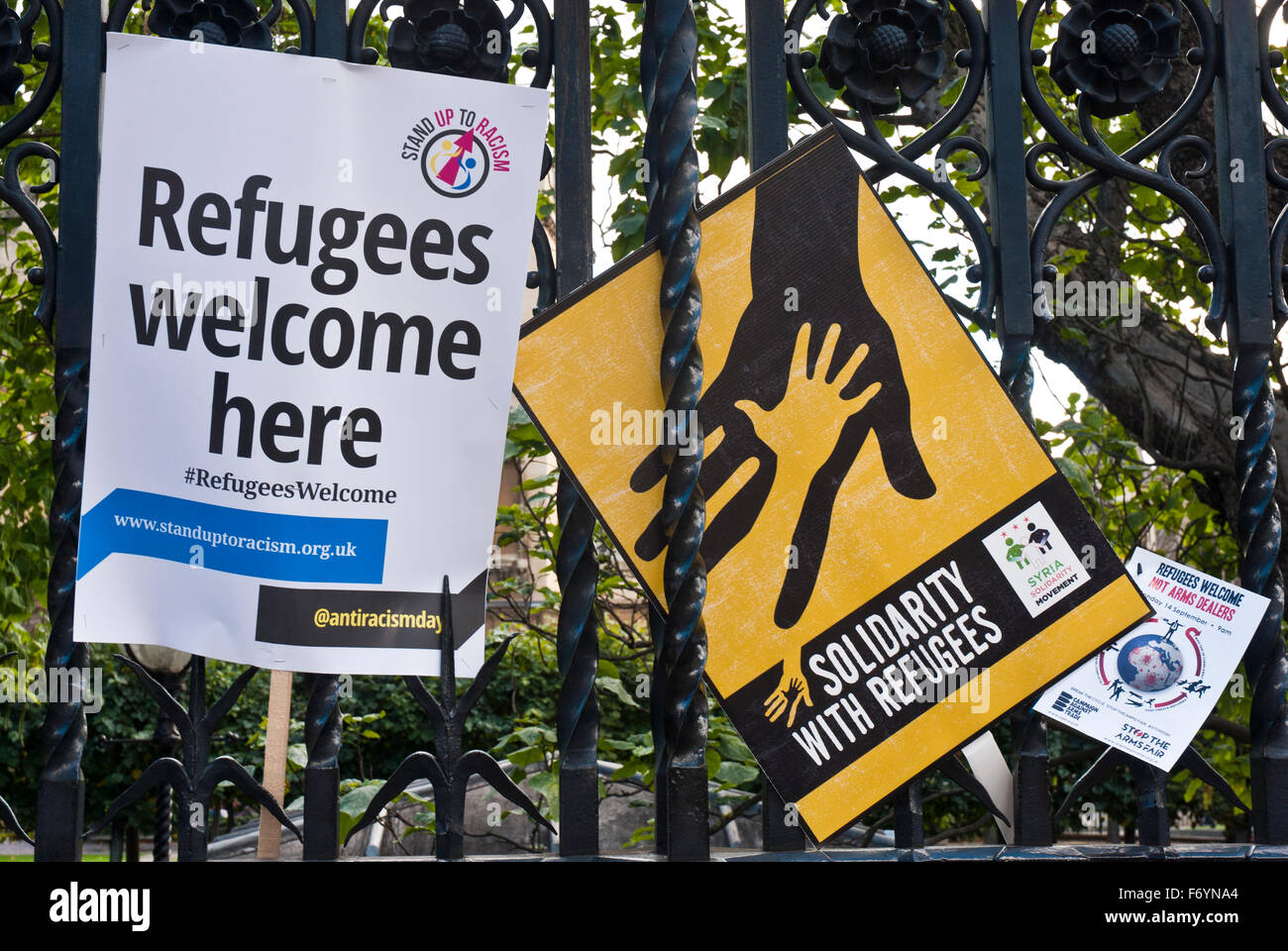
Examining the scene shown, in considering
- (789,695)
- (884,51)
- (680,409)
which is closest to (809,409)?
(680,409)

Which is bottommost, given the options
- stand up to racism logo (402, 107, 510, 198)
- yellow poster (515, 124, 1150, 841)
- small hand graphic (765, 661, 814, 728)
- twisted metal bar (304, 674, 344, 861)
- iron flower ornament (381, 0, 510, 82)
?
twisted metal bar (304, 674, 344, 861)

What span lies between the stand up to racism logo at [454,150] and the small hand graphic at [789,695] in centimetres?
106

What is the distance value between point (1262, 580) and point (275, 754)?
1.89 metres

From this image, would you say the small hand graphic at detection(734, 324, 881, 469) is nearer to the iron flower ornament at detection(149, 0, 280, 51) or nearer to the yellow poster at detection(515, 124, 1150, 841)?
the yellow poster at detection(515, 124, 1150, 841)

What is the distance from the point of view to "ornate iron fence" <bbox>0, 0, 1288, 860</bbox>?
206 cm

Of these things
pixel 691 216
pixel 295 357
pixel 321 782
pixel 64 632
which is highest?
pixel 691 216

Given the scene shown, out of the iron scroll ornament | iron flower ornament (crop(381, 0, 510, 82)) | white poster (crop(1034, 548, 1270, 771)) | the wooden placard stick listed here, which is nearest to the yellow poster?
white poster (crop(1034, 548, 1270, 771))

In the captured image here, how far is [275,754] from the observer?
224 centimetres

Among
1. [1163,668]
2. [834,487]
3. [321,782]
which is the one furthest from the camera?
[1163,668]

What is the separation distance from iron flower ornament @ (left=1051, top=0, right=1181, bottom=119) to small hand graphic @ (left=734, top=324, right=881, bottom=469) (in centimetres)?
73

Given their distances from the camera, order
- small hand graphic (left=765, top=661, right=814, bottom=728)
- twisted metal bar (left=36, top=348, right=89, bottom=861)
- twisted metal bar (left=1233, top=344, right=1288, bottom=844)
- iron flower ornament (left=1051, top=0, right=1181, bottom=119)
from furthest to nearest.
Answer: iron flower ornament (left=1051, top=0, right=1181, bottom=119) → twisted metal bar (left=1233, top=344, right=1288, bottom=844) → small hand graphic (left=765, top=661, right=814, bottom=728) → twisted metal bar (left=36, top=348, right=89, bottom=861)

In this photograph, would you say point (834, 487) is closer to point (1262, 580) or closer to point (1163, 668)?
point (1163, 668)
